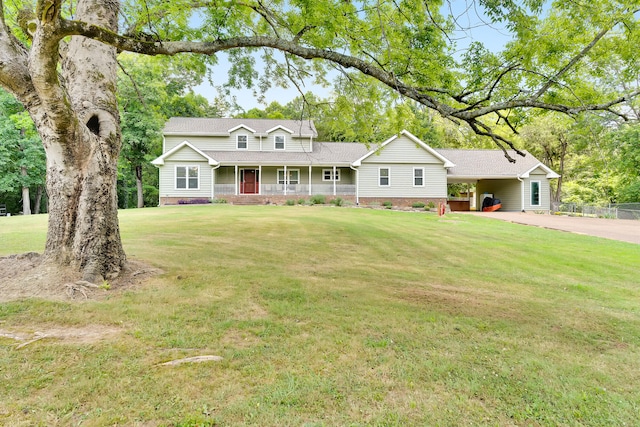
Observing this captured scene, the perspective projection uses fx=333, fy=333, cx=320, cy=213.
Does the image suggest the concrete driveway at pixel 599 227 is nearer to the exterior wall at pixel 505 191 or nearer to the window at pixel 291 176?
the exterior wall at pixel 505 191

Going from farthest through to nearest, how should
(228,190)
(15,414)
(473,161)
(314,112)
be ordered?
1. (473,161)
2. (228,190)
3. (314,112)
4. (15,414)

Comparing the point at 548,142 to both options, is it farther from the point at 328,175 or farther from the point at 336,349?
the point at 336,349

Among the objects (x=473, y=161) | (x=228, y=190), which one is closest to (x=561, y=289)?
(x=228, y=190)

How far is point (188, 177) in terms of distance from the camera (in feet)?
78.5

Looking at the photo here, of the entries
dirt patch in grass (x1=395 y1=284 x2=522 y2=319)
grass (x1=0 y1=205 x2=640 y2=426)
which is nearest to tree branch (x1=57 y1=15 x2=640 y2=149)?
dirt patch in grass (x1=395 y1=284 x2=522 y2=319)

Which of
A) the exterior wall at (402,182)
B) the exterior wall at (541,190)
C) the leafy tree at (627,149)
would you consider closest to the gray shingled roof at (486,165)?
the exterior wall at (541,190)

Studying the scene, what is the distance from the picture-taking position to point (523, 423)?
2346 millimetres

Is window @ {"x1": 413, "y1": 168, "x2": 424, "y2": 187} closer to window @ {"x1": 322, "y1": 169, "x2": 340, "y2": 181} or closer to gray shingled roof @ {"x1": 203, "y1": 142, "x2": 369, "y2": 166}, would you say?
gray shingled roof @ {"x1": 203, "y1": 142, "x2": 369, "y2": 166}

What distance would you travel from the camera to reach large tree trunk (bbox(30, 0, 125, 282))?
4.70m

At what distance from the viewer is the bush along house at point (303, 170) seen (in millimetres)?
23969

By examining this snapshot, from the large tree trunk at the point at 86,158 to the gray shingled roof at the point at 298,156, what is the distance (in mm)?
18880

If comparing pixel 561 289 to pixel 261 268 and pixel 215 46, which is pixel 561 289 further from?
pixel 215 46

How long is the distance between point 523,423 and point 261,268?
4.86 meters

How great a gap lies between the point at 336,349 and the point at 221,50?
4.23m
